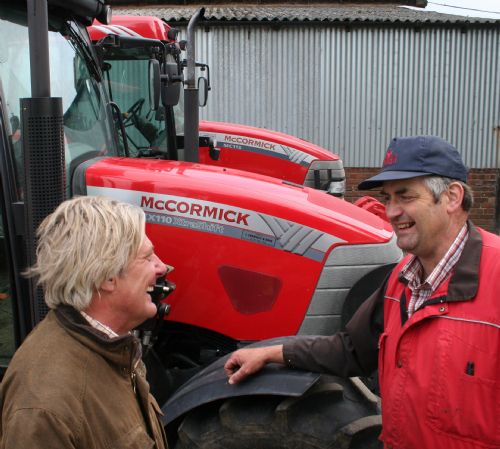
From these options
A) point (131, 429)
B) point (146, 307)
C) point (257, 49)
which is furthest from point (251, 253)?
point (257, 49)

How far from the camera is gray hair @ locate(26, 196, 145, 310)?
1.75m

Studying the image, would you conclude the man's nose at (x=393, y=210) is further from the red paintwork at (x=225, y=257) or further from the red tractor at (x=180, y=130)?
the red tractor at (x=180, y=130)

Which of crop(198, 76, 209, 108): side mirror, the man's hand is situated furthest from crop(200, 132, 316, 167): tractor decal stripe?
the man's hand

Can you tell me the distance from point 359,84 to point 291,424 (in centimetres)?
1020

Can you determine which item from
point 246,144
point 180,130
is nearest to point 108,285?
point 180,130

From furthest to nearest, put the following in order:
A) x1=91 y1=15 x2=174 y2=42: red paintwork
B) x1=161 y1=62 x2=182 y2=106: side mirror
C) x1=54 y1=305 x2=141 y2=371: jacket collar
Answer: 1. x1=91 y1=15 x2=174 y2=42: red paintwork
2. x1=161 y1=62 x2=182 y2=106: side mirror
3. x1=54 y1=305 x2=141 y2=371: jacket collar

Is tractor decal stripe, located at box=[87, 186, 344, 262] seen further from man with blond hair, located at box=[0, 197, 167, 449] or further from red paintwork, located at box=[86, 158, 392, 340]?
man with blond hair, located at box=[0, 197, 167, 449]

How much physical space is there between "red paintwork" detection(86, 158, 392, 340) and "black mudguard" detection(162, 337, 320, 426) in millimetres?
408

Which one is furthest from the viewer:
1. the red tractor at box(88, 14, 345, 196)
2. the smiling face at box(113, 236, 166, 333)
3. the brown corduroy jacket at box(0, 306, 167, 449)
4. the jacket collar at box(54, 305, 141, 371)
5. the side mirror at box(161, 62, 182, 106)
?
the red tractor at box(88, 14, 345, 196)

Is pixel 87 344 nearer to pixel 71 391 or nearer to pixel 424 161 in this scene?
pixel 71 391

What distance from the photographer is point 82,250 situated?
1.76 m

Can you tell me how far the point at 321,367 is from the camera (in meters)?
2.61

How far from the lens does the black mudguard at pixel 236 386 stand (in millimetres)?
2596

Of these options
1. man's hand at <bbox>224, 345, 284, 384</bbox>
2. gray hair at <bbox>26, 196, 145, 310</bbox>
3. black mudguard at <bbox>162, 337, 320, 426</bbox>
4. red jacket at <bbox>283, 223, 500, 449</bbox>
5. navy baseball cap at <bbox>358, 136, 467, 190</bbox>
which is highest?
navy baseball cap at <bbox>358, 136, 467, 190</bbox>
